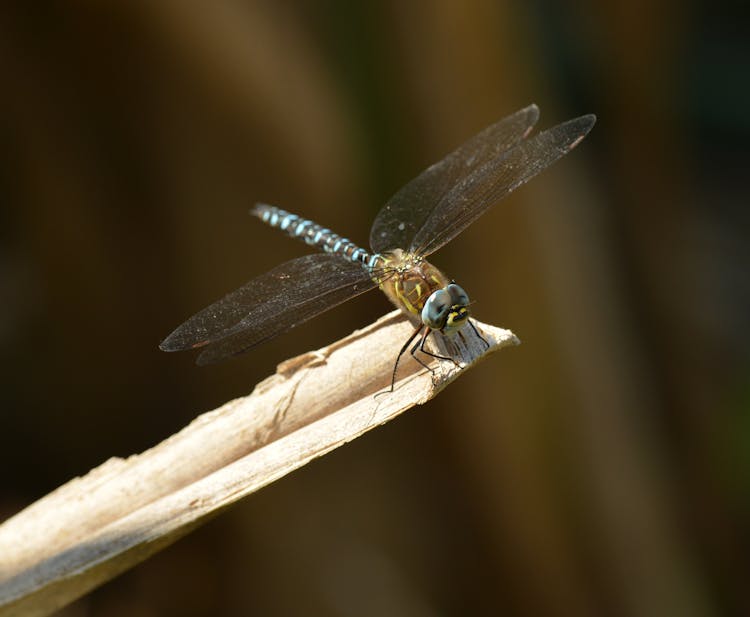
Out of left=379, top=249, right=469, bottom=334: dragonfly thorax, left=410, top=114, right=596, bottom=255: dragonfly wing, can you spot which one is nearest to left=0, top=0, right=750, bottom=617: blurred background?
left=410, top=114, right=596, bottom=255: dragonfly wing

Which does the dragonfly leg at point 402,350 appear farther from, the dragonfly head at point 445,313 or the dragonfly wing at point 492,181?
the dragonfly wing at point 492,181

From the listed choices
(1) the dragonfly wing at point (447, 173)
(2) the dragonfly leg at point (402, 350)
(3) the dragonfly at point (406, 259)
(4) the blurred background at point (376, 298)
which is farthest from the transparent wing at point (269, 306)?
(4) the blurred background at point (376, 298)

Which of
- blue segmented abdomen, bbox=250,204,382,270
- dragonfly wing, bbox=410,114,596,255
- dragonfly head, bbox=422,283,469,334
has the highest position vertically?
blue segmented abdomen, bbox=250,204,382,270

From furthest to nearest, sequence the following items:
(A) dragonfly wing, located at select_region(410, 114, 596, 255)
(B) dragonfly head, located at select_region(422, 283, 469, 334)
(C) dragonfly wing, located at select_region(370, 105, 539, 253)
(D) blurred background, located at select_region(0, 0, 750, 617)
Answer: (D) blurred background, located at select_region(0, 0, 750, 617), (C) dragonfly wing, located at select_region(370, 105, 539, 253), (A) dragonfly wing, located at select_region(410, 114, 596, 255), (B) dragonfly head, located at select_region(422, 283, 469, 334)

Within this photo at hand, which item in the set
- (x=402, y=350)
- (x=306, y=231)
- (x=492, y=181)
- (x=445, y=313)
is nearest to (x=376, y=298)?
(x=306, y=231)

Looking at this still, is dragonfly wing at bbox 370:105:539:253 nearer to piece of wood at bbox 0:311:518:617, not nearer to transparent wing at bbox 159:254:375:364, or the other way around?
transparent wing at bbox 159:254:375:364

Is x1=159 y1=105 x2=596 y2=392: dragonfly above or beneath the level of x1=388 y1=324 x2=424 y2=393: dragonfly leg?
above

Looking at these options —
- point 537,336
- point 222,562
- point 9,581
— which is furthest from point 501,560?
point 9,581

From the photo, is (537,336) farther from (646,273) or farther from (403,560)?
(403,560)
